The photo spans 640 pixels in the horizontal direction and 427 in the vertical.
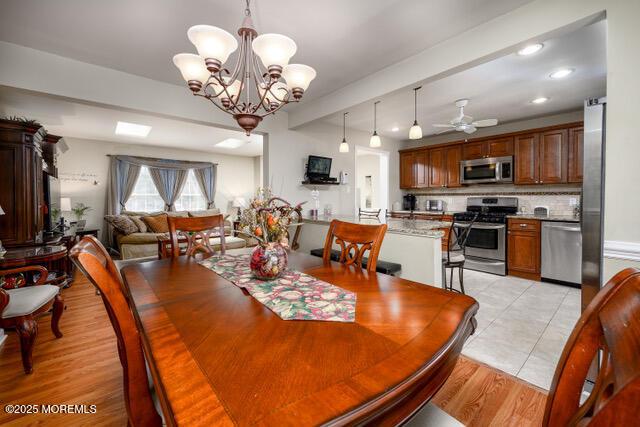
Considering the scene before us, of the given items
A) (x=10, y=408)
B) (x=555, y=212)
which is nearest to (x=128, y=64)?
(x=10, y=408)

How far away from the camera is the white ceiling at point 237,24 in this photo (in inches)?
75.7

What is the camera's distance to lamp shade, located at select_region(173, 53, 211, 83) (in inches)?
65.5

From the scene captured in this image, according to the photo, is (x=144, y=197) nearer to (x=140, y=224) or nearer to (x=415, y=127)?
(x=140, y=224)

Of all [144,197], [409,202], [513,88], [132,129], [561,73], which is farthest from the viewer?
A: [144,197]

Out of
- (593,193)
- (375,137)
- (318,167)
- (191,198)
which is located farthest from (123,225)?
(593,193)

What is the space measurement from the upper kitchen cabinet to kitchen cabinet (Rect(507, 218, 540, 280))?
1.28 m

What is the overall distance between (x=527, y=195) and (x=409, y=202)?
6.81ft

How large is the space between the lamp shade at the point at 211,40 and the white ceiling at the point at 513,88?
6.06 feet

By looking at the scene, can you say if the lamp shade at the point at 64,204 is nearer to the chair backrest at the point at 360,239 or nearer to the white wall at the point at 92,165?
the white wall at the point at 92,165

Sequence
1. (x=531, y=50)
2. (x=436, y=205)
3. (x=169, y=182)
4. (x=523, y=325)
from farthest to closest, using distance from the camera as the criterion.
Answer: (x=169, y=182)
(x=436, y=205)
(x=523, y=325)
(x=531, y=50)

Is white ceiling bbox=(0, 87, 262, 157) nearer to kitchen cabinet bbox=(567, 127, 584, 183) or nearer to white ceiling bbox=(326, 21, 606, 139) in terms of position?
white ceiling bbox=(326, 21, 606, 139)

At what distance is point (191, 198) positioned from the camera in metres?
7.69

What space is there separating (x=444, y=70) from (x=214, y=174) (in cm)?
678

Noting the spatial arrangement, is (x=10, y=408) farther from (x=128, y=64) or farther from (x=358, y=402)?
(x=128, y=64)
